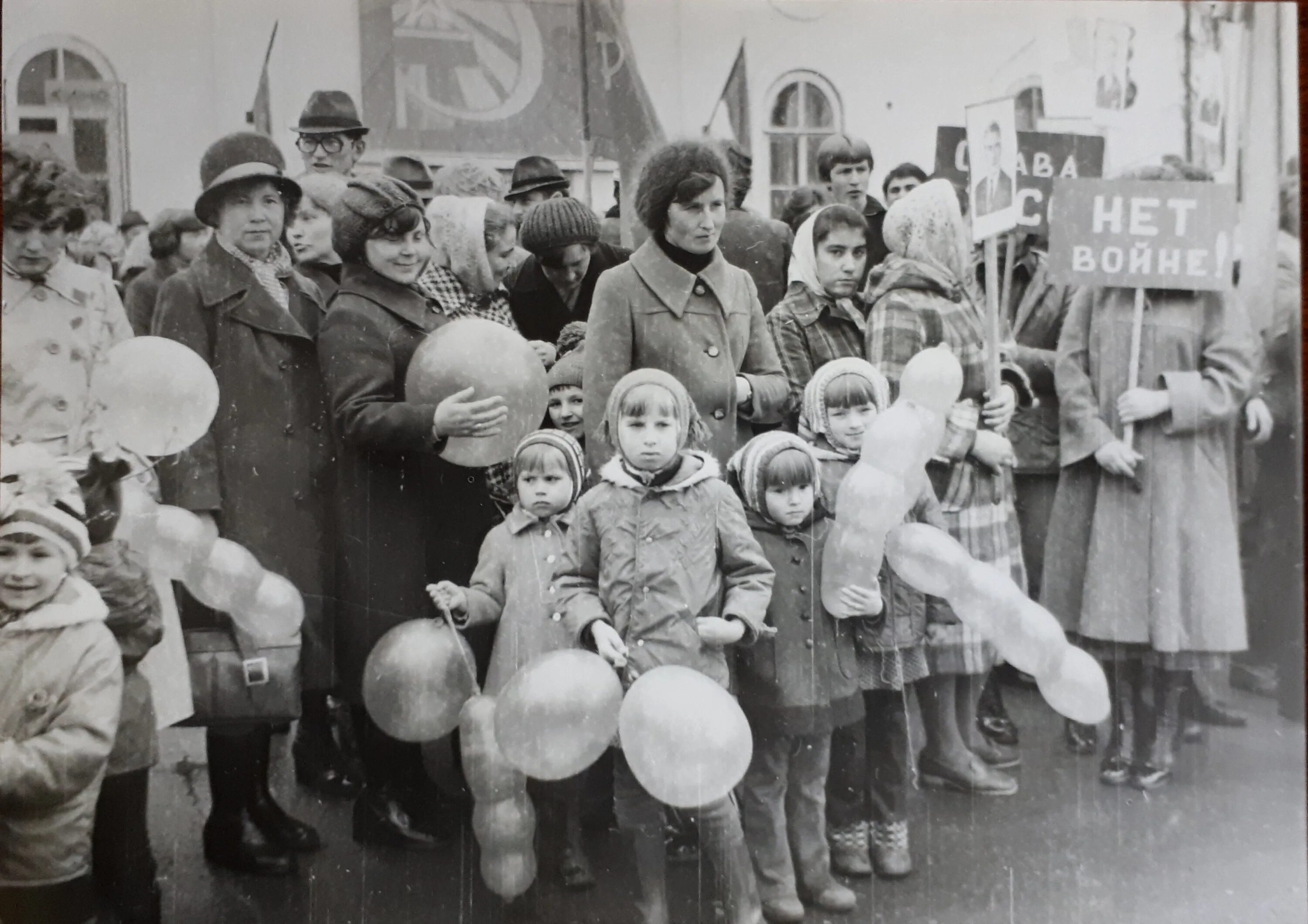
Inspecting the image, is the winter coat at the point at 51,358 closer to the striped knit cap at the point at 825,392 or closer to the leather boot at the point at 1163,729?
the striped knit cap at the point at 825,392

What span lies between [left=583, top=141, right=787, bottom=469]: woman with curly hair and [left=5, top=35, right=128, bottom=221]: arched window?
1.21 meters

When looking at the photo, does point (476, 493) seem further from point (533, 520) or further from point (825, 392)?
point (825, 392)

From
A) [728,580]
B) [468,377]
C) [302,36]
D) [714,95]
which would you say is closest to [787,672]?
[728,580]

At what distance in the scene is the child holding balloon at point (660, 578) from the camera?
269 cm

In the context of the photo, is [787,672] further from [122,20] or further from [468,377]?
[122,20]

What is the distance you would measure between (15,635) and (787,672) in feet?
6.08

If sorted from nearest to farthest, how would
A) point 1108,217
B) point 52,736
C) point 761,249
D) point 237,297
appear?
point 52,736
point 237,297
point 761,249
point 1108,217

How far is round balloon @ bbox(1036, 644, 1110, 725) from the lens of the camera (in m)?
2.91

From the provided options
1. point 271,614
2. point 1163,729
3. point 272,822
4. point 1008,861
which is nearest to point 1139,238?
point 1163,729

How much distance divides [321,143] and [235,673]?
51.4 inches

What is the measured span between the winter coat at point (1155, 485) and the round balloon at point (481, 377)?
55.5 inches

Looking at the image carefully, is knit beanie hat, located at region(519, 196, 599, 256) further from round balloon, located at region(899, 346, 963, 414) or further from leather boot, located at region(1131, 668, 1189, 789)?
leather boot, located at region(1131, 668, 1189, 789)

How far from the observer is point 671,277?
2.80 metres

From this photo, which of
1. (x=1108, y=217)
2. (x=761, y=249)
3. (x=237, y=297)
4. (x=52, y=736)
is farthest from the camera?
(x=1108, y=217)
